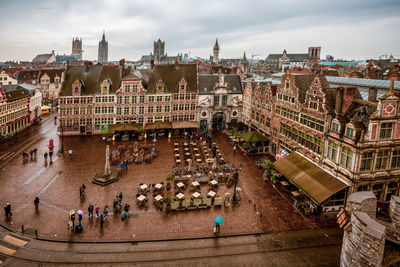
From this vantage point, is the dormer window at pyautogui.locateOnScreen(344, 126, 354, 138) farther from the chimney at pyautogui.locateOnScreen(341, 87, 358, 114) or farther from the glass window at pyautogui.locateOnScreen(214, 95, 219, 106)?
the glass window at pyautogui.locateOnScreen(214, 95, 219, 106)

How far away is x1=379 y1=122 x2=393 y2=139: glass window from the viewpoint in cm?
2495

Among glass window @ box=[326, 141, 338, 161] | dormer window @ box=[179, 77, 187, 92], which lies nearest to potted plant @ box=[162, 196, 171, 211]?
glass window @ box=[326, 141, 338, 161]

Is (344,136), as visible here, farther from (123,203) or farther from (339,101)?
(123,203)

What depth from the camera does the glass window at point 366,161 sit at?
2506cm

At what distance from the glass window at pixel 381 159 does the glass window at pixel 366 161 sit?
0.80m

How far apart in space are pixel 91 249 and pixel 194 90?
39.8 metres

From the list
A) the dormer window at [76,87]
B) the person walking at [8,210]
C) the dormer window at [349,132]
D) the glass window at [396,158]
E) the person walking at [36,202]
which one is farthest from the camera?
the dormer window at [76,87]

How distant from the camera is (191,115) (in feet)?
186

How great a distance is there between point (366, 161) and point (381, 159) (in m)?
1.81

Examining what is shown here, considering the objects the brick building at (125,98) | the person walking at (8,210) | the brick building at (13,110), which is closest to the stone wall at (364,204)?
the person walking at (8,210)

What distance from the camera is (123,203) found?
2748 centimetres

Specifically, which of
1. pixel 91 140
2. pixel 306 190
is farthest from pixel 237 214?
pixel 91 140

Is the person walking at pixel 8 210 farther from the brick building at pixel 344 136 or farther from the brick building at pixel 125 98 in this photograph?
the brick building at pixel 125 98

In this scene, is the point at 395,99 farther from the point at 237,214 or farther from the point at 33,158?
the point at 33,158
